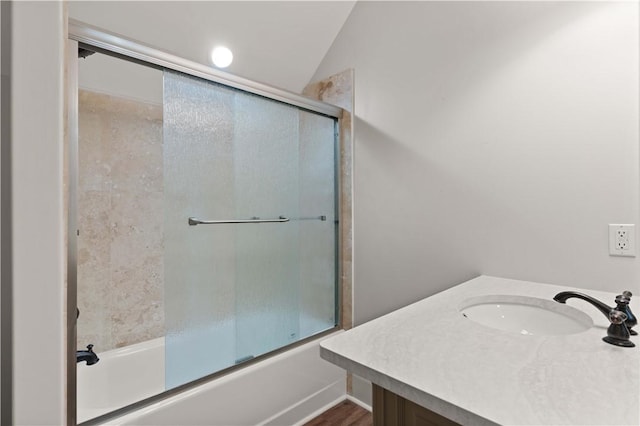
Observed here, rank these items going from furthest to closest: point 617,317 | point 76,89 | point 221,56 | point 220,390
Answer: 1. point 221,56
2. point 220,390
3. point 76,89
4. point 617,317

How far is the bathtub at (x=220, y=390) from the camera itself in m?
1.34

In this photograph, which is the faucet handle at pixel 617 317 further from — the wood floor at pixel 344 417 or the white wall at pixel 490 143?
the wood floor at pixel 344 417

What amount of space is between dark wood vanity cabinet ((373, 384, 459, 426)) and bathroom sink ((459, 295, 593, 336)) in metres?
0.41

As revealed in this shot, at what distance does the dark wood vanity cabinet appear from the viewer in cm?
74

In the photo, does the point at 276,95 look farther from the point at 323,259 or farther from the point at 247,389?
the point at 247,389

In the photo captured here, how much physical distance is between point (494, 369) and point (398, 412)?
0.85 feet

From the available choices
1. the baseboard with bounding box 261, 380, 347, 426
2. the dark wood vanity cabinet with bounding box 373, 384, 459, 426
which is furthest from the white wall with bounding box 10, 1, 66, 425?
the baseboard with bounding box 261, 380, 347, 426

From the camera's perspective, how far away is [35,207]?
30 centimetres

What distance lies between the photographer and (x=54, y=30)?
314 mm

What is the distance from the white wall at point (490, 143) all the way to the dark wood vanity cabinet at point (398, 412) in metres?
0.91

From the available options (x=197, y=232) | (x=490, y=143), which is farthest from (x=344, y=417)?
(x=490, y=143)

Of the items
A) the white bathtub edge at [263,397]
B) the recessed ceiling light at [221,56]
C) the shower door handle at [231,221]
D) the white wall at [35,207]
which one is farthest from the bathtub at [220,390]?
the recessed ceiling light at [221,56]

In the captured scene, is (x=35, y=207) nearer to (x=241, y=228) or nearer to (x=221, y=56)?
(x=241, y=228)

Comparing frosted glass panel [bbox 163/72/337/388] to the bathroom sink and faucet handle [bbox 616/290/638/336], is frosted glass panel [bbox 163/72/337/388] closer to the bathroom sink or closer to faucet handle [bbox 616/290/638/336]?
the bathroom sink
